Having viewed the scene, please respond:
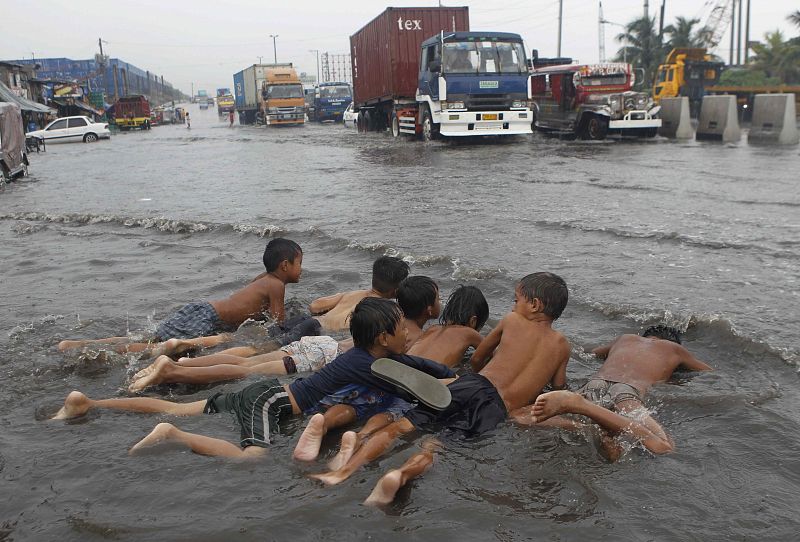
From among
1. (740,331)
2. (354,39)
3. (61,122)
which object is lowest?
(740,331)

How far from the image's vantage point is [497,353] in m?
3.83

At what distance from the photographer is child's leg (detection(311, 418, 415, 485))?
3004 mm

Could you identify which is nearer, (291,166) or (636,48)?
(291,166)

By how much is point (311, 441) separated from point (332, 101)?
49179mm

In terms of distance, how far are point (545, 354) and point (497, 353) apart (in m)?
0.26

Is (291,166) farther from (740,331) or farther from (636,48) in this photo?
(636,48)

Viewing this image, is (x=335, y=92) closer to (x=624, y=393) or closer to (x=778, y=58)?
(x=778, y=58)

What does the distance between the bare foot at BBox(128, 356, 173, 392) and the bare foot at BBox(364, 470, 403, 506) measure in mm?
1798

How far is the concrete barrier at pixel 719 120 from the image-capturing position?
2155cm

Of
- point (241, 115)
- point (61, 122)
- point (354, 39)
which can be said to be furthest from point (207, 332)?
point (241, 115)

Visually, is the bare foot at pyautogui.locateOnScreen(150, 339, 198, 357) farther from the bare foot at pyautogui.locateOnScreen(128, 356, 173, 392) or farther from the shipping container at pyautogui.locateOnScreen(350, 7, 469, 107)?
the shipping container at pyautogui.locateOnScreen(350, 7, 469, 107)

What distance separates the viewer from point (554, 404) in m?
3.13

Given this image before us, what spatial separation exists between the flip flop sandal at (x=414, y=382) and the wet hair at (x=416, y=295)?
103 centimetres

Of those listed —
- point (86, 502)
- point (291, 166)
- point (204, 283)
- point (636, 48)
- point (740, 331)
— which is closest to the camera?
point (86, 502)
